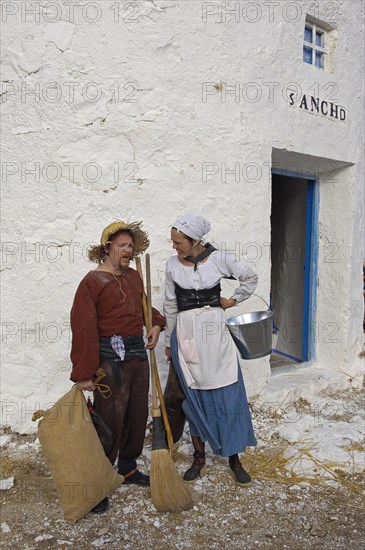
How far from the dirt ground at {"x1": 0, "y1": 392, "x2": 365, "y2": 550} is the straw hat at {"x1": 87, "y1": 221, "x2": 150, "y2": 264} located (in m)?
1.64

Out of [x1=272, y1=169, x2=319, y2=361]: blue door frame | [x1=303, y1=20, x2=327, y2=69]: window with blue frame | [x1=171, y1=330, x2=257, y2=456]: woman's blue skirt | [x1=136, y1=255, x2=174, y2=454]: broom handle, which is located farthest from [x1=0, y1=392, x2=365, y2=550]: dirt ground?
[x1=303, y1=20, x2=327, y2=69]: window with blue frame

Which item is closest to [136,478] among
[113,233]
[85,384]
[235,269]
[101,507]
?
[101,507]

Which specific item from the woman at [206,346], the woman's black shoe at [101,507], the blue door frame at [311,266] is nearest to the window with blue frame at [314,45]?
the blue door frame at [311,266]

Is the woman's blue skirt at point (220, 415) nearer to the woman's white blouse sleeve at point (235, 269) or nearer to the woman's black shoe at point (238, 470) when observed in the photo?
the woman's black shoe at point (238, 470)

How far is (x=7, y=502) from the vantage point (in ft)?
11.1

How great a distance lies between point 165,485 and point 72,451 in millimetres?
617

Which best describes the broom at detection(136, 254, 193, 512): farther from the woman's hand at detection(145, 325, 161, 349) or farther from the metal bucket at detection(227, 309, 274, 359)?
the metal bucket at detection(227, 309, 274, 359)

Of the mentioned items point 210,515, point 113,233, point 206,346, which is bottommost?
point 210,515

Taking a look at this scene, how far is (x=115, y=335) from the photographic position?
129 inches

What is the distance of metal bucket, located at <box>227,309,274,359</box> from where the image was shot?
3457 millimetres

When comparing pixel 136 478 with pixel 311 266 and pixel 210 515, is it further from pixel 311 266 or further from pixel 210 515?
pixel 311 266

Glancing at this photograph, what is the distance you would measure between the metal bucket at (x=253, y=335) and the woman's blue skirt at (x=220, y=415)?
229 millimetres

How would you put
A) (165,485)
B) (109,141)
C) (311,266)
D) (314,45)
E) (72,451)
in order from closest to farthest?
(72,451) < (165,485) < (109,141) < (314,45) < (311,266)

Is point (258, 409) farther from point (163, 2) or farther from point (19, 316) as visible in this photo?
point (163, 2)
